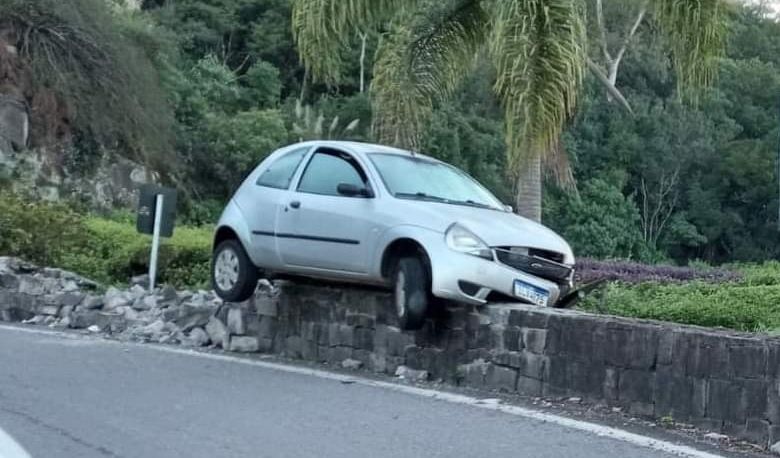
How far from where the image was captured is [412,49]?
14930mm

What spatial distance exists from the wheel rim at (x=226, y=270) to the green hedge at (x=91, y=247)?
4.67m

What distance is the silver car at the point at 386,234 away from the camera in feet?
32.2

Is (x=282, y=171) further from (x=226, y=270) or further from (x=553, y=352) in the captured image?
(x=553, y=352)

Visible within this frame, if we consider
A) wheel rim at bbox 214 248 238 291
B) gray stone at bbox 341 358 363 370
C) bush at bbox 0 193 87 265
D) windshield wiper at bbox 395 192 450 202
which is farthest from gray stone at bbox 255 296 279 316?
bush at bbox 0 193 87 265

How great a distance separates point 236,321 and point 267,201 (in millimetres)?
1578

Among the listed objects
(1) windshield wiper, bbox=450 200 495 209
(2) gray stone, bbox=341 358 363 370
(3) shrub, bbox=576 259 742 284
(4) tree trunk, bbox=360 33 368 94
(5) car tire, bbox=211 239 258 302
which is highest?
(4) tree trunk, bbox=360 33 368 94

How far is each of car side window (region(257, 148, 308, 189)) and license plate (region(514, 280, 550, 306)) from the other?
2.72m

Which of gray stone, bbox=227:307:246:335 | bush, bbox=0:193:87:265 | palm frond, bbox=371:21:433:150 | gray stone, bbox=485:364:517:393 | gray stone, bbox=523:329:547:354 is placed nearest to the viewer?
gray stone, bbox=523:329:547:354

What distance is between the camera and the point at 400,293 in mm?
10062

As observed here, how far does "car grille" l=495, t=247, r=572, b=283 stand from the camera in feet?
32.6

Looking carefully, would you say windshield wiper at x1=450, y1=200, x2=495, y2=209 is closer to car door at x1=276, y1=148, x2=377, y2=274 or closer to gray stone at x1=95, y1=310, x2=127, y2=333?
car door at x1=276, y1=148, x2=377, y2=274

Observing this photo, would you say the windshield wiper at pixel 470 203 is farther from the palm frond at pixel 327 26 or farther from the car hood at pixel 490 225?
the palm frond at pixel 327 26

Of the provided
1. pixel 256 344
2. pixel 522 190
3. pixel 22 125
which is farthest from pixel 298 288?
pixel 22 125

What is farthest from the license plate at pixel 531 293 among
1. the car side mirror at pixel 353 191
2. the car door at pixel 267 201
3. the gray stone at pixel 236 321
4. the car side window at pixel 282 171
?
the gray stone at pixel 236 321
